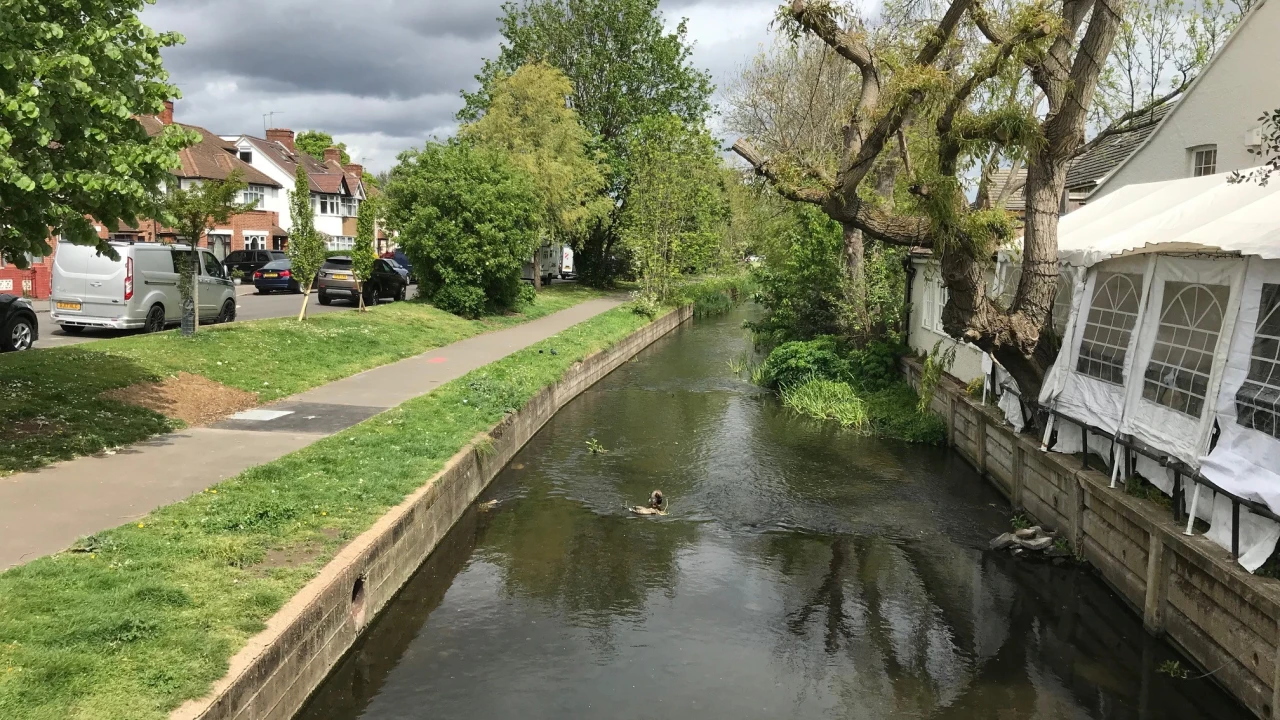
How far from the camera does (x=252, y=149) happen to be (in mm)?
55438

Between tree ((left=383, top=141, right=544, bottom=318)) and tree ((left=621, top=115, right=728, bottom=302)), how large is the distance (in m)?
8.66

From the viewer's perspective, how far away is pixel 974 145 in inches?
387

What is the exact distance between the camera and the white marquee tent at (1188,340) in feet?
21.7

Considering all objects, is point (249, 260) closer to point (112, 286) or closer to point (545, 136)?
point (545, 136)

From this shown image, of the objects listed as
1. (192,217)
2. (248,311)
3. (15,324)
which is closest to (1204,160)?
(15,324)

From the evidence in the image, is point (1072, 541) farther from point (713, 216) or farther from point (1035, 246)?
point (713, 216)

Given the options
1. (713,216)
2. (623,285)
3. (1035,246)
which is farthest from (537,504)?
(623,285)

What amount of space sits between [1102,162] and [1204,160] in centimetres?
614

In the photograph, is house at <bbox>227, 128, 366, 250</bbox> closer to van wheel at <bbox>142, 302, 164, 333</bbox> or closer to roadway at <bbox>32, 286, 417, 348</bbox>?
roadway at <bbox>32, 286, 417, 348</bbox>

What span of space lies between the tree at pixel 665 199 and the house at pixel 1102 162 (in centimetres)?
1514

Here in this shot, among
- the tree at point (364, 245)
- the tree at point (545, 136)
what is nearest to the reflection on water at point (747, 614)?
the tree at point (364, 245)

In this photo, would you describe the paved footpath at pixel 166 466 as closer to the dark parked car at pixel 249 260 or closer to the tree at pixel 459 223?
the tree at pixel 459 223

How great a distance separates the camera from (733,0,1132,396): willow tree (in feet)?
31.0

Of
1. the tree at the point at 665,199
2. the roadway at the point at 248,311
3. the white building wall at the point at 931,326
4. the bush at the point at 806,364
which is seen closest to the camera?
the white building wall at the point at 931,326
